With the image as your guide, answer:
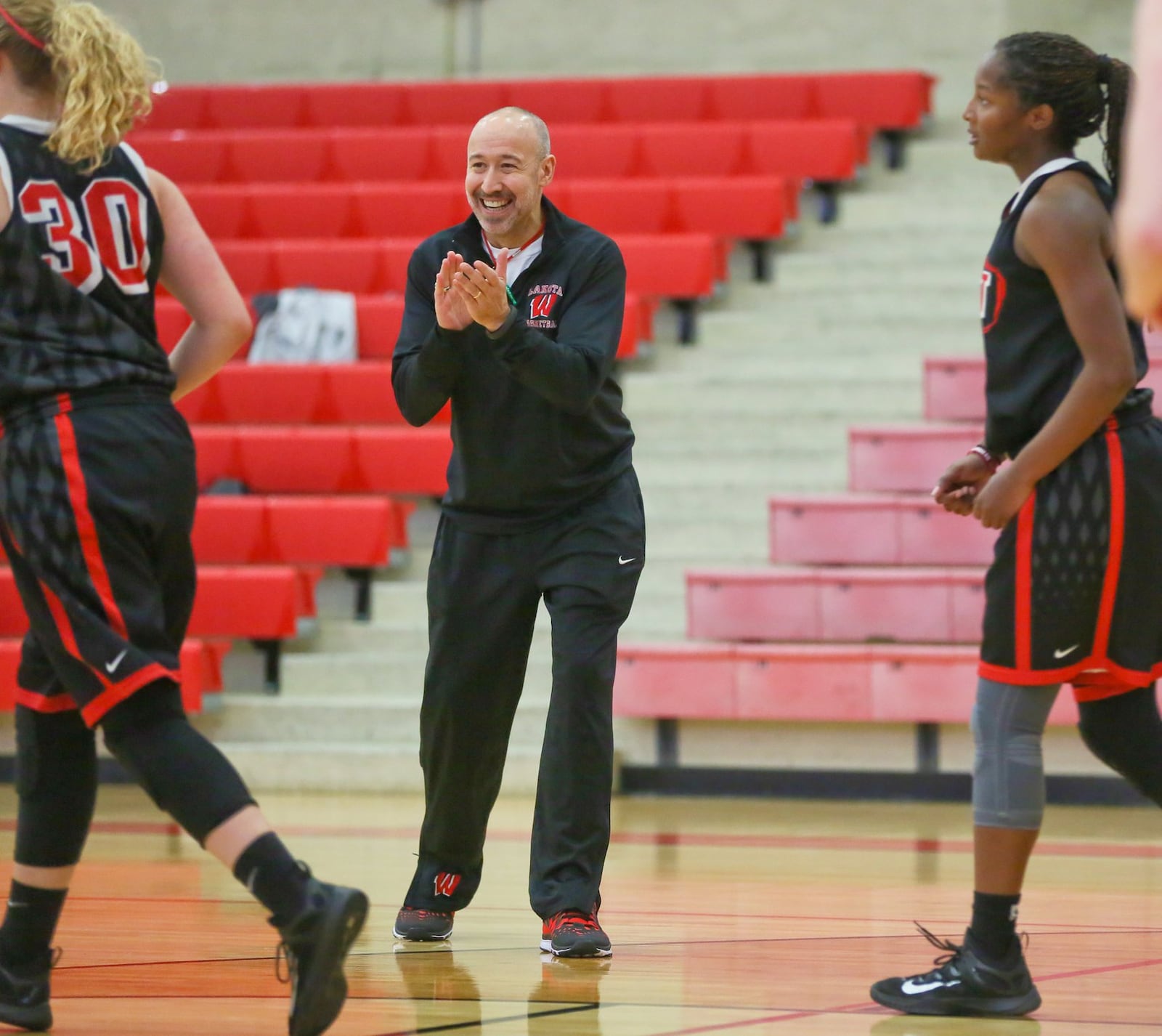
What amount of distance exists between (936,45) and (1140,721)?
22.7 ft

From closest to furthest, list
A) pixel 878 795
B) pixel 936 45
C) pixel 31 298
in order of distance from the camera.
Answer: pixel 31 298 → pixel 878 795 → pixel 936 45

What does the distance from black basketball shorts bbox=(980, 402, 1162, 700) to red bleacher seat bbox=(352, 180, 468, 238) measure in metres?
5.55

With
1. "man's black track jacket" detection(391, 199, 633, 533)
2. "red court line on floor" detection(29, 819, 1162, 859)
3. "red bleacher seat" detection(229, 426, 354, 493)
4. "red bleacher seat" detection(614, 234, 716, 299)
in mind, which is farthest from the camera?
"red bleacher seat" detection(614, 234, 716, 299)

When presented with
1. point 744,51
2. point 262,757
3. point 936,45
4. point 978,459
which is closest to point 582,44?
point 744,51

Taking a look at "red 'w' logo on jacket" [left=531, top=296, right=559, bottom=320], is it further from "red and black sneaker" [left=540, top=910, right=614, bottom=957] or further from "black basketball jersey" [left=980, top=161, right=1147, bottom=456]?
"red and black sneaker" [left=540, top=910, right=614, bottom=957]

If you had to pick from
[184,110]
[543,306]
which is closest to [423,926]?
[543,306]

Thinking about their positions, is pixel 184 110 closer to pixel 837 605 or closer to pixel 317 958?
pixel 837 605

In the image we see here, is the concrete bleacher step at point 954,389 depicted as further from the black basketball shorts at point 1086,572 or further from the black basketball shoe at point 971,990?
the black basketball shoe at point 971,990

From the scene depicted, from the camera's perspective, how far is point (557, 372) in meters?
2.73

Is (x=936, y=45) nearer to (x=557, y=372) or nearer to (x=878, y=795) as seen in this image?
(x=878, y=795)

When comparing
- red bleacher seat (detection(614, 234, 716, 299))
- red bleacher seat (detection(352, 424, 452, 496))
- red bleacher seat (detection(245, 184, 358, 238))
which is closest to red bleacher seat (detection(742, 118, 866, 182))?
red bleacher seat (detection(614, 234, 716, 299))

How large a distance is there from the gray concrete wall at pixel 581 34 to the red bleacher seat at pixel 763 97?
0.78 m

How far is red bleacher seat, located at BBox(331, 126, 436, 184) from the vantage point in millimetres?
8258

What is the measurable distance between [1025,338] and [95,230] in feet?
4.00
